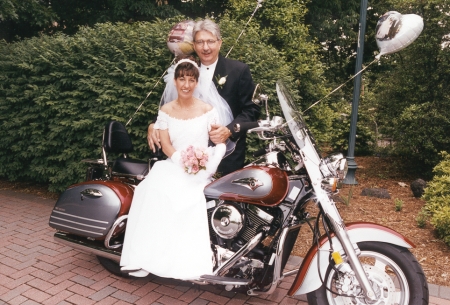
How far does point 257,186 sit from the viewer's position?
268cm

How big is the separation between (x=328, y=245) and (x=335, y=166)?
54 centimetres

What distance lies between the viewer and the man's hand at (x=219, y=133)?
307cm

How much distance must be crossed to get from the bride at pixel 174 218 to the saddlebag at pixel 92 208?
0.18 m

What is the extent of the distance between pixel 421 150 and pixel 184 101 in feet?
17.2

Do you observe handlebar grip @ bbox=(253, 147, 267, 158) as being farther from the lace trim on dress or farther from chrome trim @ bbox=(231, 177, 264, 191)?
the lace trim on dress

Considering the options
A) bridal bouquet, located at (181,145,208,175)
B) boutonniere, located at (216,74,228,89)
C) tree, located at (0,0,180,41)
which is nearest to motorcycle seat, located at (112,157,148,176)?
bridal bouquet, located at (181,145,208,175)

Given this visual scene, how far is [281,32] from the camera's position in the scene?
7027 millimetres

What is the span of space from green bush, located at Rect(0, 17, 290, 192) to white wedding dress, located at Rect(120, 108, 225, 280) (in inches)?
80.6

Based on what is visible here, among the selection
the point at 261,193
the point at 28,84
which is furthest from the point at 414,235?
the point at 28,84

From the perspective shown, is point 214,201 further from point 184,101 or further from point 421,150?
point 421,150

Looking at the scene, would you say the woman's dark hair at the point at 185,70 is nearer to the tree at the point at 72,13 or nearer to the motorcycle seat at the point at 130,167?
the motorcycle seat at the point at 130,167

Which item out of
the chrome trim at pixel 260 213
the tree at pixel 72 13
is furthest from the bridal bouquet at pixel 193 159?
the tree at pixel 72 13

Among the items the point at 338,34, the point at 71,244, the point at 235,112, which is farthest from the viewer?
the point at 338,34

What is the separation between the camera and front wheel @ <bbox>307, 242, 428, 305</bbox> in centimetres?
253
